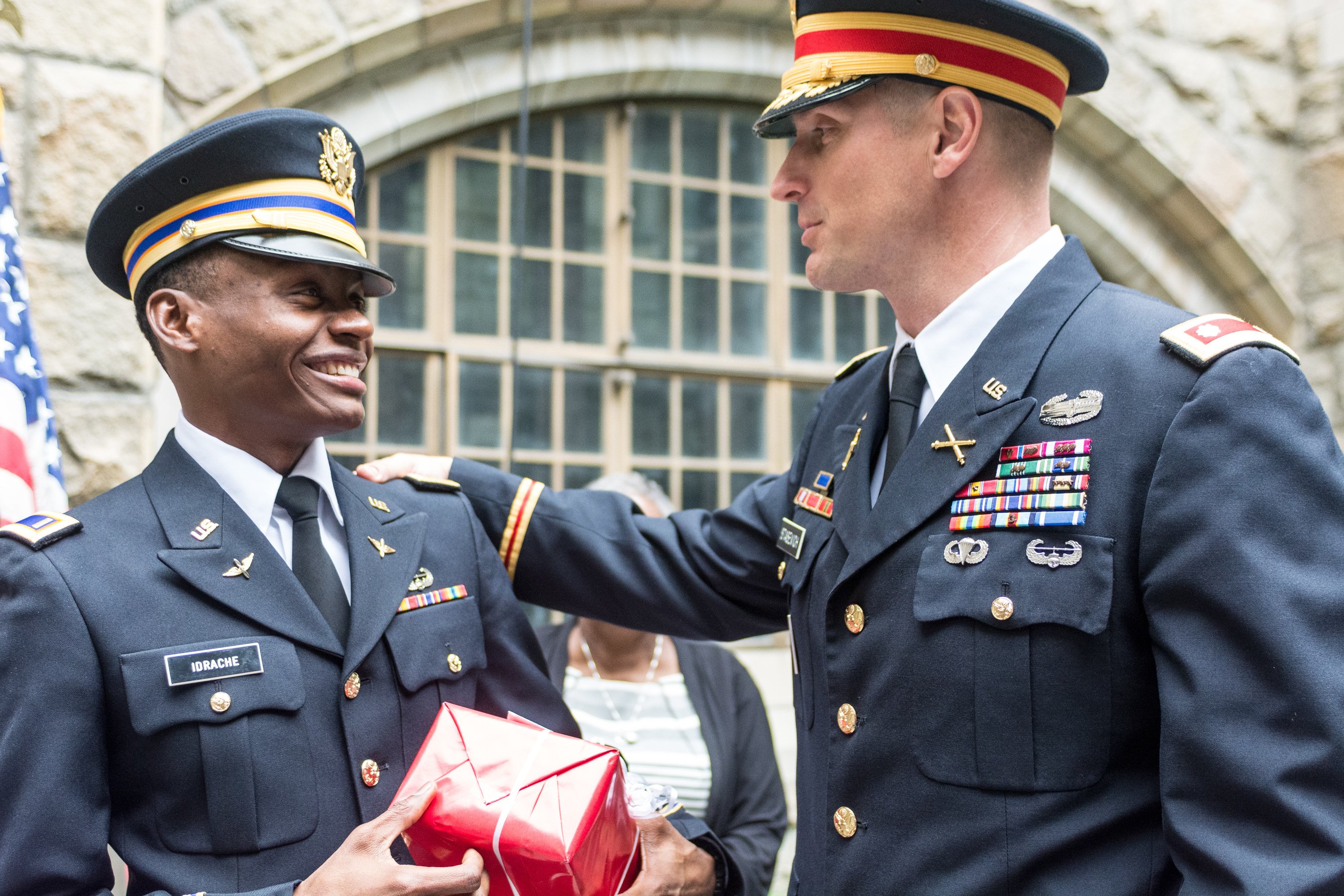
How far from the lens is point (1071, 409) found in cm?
162

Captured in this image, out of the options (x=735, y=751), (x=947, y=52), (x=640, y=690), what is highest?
(x=947, y=52)

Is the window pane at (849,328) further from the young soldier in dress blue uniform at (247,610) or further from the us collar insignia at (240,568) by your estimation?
the us collar insignia at (240,568)

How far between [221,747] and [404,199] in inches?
114

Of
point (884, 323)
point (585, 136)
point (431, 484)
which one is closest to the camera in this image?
point (431, 484)

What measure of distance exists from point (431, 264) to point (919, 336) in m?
2.79

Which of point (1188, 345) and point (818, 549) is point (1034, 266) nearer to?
point (1188, 345)

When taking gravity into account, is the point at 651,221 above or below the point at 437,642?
above

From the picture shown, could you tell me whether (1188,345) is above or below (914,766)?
above

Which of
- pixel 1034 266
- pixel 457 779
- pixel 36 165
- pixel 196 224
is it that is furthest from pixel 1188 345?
pixel 36 165

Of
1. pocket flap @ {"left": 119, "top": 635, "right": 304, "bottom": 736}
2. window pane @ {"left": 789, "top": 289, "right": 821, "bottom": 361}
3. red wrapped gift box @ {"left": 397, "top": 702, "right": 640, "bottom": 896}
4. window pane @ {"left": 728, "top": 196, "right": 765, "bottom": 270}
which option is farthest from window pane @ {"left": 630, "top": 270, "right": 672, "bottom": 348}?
red wrapped gift box @ {"left": 397, "top": 702, "right": 640, "bottom": 896}

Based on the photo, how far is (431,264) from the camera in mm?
4285

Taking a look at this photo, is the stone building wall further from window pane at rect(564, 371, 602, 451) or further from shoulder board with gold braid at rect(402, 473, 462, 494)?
shoulder board with gold braid at rect(402, 473, 462, 494)

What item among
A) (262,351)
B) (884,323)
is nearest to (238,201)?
(262,351)

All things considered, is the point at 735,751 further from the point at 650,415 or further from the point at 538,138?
the point at 538,138
